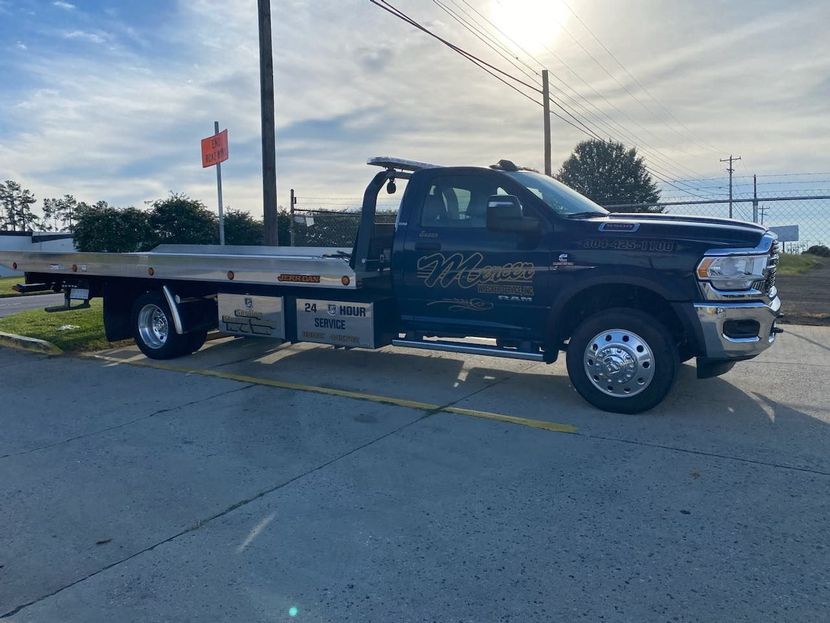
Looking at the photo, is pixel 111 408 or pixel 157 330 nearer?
pixel 111 408

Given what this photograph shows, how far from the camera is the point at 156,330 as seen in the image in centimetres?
903

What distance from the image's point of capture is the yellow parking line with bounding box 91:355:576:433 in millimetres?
5719

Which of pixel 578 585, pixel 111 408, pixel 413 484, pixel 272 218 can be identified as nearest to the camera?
pixel 578 585

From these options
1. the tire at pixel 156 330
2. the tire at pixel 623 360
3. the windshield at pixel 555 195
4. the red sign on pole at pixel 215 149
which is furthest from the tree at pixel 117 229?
the tire at pixel 623 360

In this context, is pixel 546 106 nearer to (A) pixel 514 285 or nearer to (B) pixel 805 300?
(B) pixel 805 300

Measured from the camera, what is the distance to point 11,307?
17.7 metres

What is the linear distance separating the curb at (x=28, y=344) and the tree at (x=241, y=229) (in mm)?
9247

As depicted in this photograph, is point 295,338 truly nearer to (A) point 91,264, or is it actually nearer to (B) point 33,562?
(A) point 91,264

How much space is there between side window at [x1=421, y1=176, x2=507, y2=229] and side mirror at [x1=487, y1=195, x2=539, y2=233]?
0.41 m

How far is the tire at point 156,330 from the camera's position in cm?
872

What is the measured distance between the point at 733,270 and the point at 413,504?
3.31 m

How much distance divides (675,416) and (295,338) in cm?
422

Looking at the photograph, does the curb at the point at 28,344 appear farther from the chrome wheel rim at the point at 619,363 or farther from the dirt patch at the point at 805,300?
the dirt patch at the point at 805,300

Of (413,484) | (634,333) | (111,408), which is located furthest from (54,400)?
(634,333)
